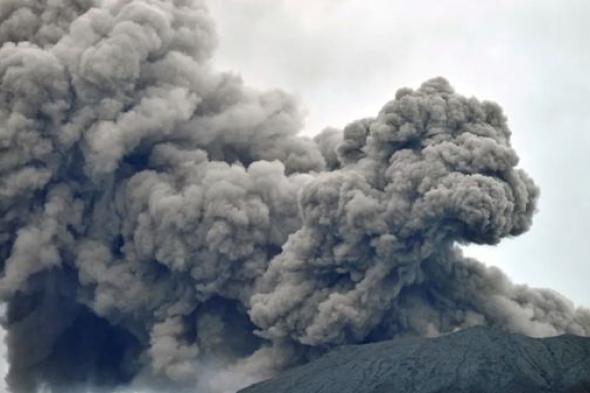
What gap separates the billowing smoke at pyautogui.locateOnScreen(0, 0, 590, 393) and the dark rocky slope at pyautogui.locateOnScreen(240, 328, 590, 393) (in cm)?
190

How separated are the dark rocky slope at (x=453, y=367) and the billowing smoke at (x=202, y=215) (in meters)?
1.90

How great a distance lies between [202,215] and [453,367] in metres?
10.3

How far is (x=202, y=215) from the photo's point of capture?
58.7 meters

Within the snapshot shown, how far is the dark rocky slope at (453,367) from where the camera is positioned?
52.0 m

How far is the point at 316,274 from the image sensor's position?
57.1 meters

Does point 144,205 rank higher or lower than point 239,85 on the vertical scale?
lower

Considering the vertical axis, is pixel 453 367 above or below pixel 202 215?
below

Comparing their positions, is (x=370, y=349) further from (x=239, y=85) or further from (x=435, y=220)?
(x=239, y=85)

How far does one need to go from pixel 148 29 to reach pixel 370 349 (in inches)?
523

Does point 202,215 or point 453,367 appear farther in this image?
point 202,215

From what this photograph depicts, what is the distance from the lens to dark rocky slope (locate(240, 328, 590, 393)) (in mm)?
52000

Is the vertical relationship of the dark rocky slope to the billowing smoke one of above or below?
below

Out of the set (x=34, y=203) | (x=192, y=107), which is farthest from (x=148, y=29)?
(x=34, y=203)

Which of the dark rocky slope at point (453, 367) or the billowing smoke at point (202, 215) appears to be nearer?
the dark rocky slope at point (453, 367)
